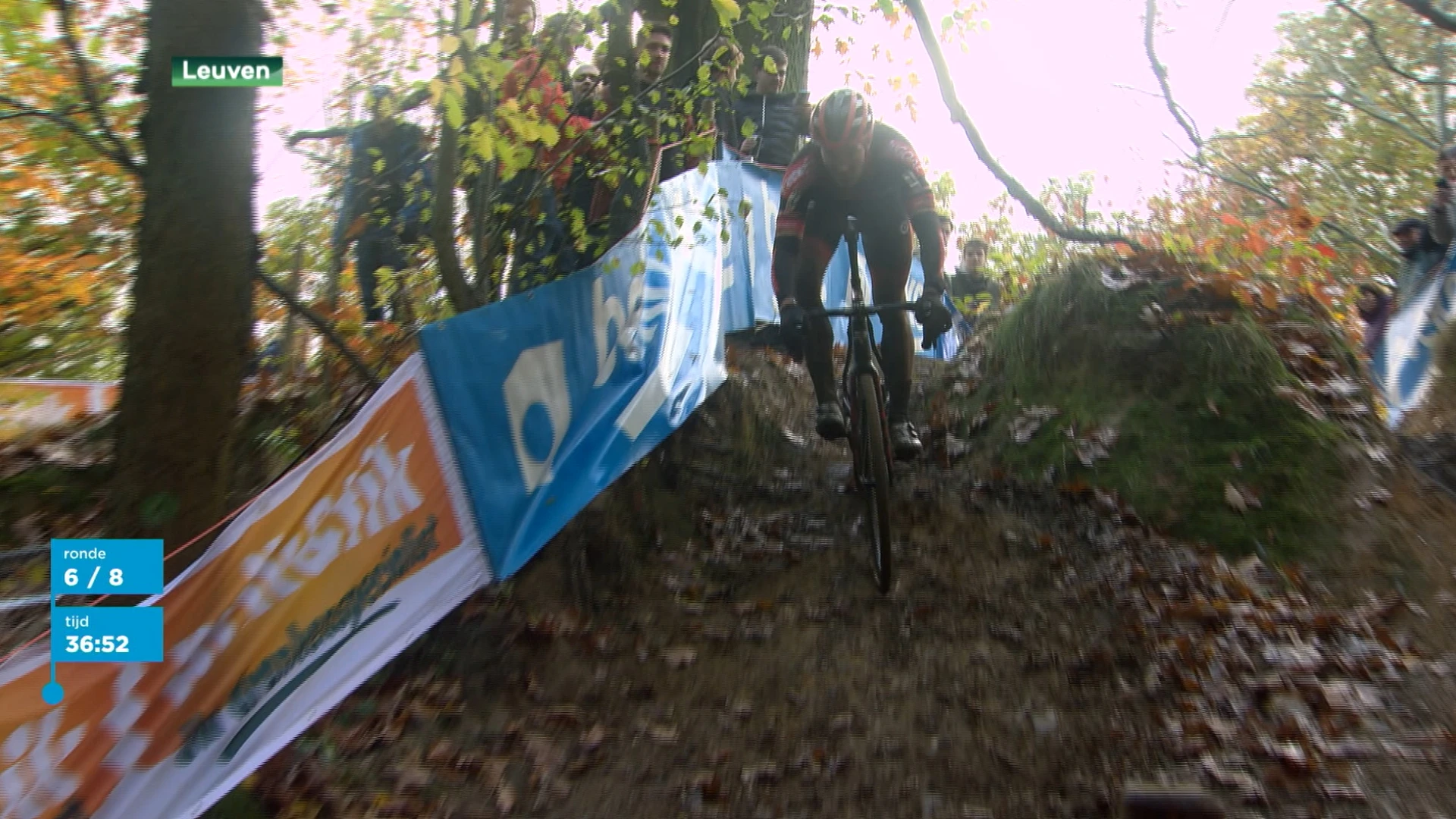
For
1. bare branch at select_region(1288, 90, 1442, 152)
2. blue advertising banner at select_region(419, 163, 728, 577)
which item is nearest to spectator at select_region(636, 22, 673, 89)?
blue advertising banner at select_region(419, 163, 728, 577)

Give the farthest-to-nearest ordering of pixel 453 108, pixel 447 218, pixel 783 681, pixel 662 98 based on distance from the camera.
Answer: pixel 662 98
pixel 447 218
pixel 783 681
pixel 453 108

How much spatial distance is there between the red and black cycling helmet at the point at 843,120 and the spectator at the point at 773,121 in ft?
11.7

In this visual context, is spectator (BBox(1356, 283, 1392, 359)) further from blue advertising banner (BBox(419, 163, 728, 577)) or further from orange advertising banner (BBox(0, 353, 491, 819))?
orange advertising banner (BBox(0, 353, 491, 819))

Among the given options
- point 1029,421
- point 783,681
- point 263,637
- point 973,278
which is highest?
point 973,278

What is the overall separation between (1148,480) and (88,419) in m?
6.30

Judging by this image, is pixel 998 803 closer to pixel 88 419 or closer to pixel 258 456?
pixel 258 456

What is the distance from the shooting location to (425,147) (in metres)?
5.36

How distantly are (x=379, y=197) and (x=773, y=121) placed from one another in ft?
13.4

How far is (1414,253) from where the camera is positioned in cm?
676

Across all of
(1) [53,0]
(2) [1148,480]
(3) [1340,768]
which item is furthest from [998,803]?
(1) [53,0]

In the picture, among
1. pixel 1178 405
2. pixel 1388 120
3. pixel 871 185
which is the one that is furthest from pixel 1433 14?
pixel 1388 120

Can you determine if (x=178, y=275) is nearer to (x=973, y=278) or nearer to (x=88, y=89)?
(x=88, y=89)

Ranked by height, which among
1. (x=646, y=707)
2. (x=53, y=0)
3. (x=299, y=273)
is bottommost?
(x=646, y=707)

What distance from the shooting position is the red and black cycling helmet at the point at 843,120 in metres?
4.60
